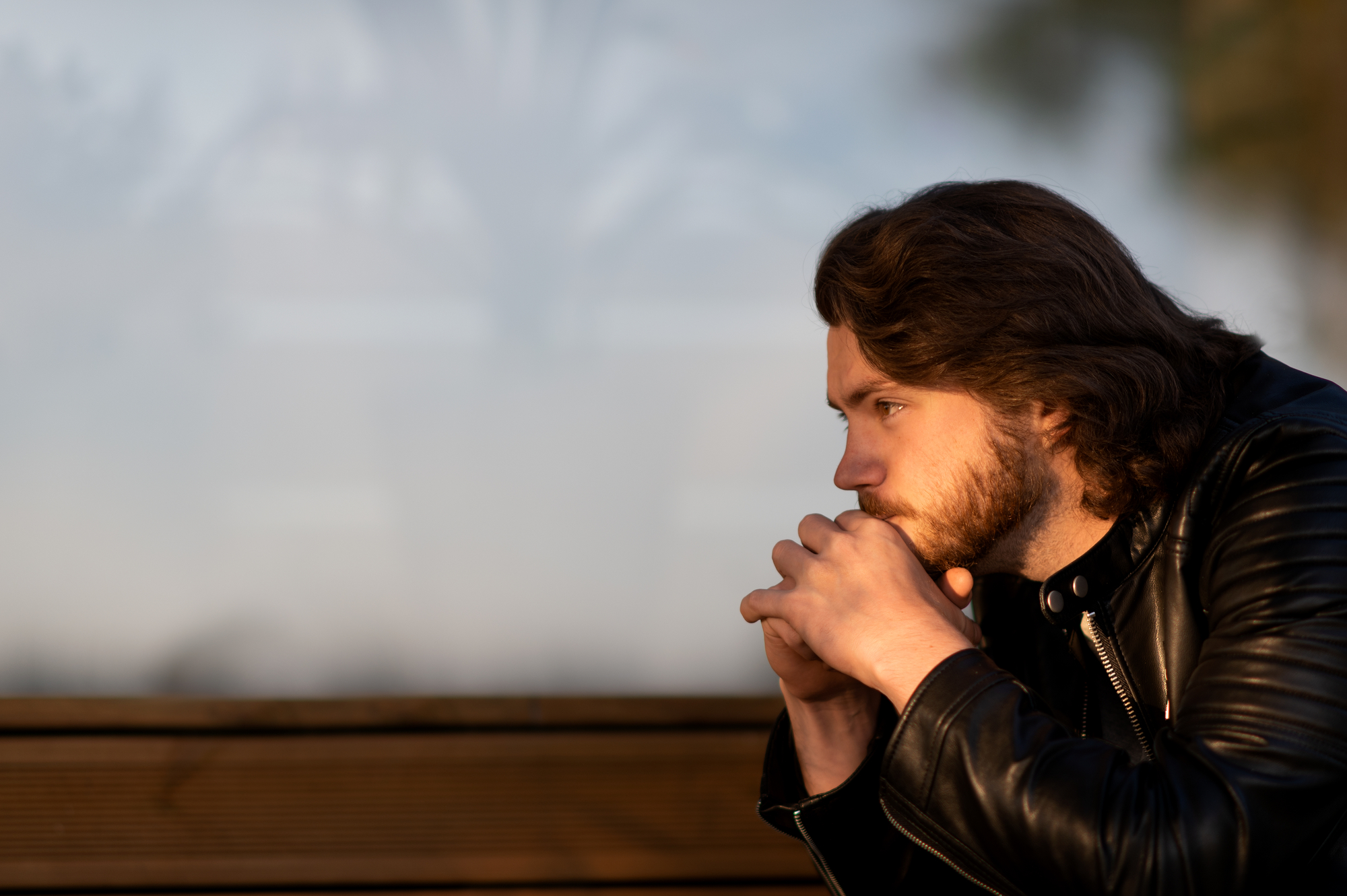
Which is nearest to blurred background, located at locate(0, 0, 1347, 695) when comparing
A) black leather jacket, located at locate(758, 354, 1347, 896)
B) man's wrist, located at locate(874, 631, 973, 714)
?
black leather jacket, located at locate(758, 354, 1347, 896)

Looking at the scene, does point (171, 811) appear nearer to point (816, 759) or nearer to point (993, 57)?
point (816, 759)

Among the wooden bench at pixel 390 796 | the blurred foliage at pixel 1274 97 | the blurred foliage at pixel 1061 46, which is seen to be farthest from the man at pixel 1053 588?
the blurred foliage at pixel 1274 97

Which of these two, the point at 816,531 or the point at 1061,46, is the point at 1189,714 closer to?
the point at 816,531

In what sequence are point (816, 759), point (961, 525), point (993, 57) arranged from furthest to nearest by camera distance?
point (993, 57)
point (816, 759)
point (961, 525)

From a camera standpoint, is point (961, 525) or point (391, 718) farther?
point (391, 718)

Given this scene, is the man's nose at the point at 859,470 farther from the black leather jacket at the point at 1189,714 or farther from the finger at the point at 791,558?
the black leather jacket at the point at 1189,714

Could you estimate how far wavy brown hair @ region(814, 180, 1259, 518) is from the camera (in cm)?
131

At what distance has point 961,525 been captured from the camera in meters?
1.28

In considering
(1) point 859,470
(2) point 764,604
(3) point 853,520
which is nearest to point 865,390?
(1) point 859,470

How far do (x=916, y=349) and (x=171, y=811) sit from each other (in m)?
1.75

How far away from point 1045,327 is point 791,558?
1.58ft

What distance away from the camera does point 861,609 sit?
3.74 feet

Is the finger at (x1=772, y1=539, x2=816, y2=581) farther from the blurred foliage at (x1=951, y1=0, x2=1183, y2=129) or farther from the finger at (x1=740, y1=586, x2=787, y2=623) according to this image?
the blurred foliage at (x1=951, y1=0, x2=1183, y2=129)

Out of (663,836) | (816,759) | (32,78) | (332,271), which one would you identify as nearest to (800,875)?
(663,836)
